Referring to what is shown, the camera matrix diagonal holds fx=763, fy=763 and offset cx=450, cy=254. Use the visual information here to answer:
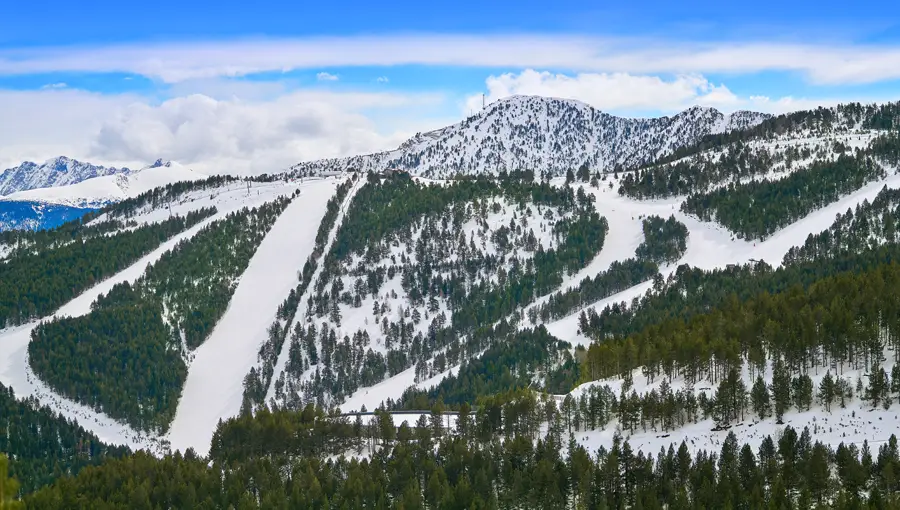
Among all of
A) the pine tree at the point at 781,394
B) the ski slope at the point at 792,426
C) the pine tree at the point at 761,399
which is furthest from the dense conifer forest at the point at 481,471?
the pine tree at the point at 761,399

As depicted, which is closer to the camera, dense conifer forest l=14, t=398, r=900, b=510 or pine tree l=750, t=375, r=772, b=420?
dense conifer forest l=14, t=398, r=900, b=510

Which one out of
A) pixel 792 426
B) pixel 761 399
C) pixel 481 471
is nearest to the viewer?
pixel 481 471

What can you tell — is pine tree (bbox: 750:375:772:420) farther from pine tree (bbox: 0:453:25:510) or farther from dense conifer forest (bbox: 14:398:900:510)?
pine tree (bbox: 0:453:25:510)

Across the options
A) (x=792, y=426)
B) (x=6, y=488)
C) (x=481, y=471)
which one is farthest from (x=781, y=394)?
(x=6, y=488)

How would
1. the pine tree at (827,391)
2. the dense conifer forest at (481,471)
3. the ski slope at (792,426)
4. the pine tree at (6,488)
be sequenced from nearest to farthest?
1. the pine tree at (6,488)
2. the dense conifer forest at (481,471)
3. the ski slope at (792,426)
4. the pine tree at (827,391)

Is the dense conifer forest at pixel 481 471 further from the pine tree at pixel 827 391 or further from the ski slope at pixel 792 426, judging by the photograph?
the pine tree at pixel 827 391

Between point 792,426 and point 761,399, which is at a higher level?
point 761,399

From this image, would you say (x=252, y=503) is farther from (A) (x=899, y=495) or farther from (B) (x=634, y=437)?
(A) (x=899, y=495)

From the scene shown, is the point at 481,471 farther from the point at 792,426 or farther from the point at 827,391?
the point at 827,391

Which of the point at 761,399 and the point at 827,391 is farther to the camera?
the point at 761,399

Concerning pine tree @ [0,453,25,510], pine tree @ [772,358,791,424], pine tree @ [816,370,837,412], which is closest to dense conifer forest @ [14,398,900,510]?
pine tree @ [772,358,791,424]

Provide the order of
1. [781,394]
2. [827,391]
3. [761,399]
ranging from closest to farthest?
[827,391] < [781,394] < [761,399]

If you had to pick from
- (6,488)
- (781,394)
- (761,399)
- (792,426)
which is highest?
(6,488)
